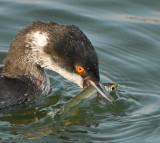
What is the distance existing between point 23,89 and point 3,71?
0.58m

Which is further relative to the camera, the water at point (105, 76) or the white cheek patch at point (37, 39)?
the white cheek patch at point (37, 39)

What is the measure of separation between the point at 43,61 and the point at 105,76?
2252 millimetres

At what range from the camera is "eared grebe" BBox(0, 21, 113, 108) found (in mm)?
8422

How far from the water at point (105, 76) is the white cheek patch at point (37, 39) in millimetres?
1267

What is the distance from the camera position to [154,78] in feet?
35.6

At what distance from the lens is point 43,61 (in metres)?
9.02

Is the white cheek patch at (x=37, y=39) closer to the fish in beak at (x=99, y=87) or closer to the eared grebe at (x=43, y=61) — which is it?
the eared grebe at (x=43, y=61)

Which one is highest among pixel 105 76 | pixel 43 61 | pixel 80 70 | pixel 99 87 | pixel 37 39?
pixel 37 39

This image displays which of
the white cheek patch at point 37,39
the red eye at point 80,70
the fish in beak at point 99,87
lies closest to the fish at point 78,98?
the fish in beak at point 99,87

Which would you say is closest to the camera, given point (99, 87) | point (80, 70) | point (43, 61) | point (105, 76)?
point (80, 70)

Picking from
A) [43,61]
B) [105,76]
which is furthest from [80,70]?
[105,76]

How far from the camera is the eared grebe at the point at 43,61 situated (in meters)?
8.42

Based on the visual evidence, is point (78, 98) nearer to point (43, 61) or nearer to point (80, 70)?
point (80, 70)

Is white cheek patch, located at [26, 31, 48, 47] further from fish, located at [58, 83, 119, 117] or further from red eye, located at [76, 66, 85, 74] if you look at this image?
fish, located at [58, 83, 119, 117]
